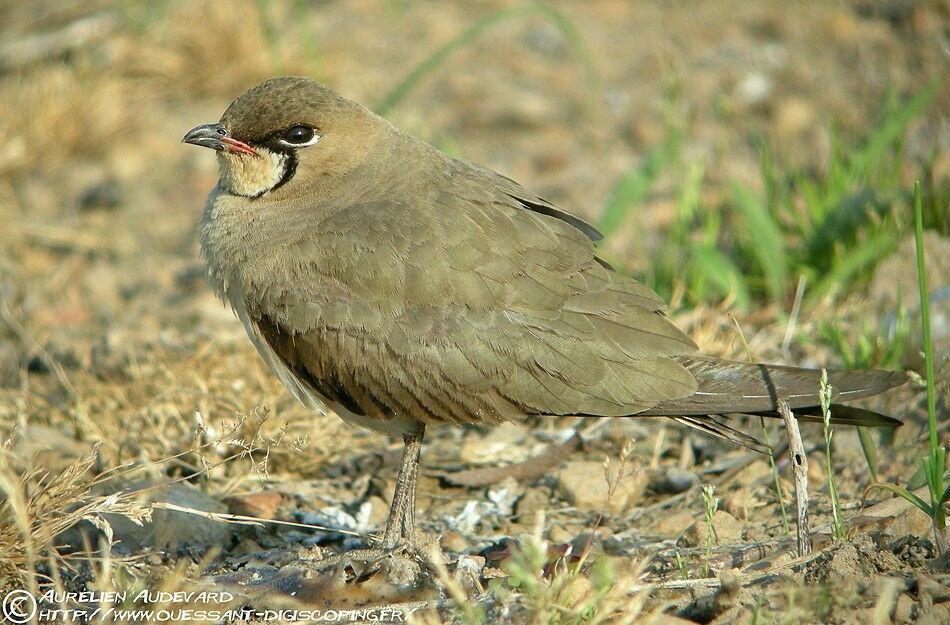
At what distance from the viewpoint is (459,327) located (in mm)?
3672

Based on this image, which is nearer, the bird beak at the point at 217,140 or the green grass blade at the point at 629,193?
the bird beak at the point at 217,140

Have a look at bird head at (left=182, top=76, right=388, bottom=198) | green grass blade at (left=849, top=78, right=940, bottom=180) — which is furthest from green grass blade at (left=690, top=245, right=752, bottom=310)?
bird head at (left=182, top=76, right=388, bottom=198)

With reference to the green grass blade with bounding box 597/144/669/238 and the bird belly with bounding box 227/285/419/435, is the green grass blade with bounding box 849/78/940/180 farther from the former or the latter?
the bird belly with bounding box 227/285/419/435

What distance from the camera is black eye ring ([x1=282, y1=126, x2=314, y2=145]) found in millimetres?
4211

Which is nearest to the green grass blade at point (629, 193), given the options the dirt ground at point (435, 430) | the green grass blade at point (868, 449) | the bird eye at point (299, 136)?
the dirt ground at point (435, 430)

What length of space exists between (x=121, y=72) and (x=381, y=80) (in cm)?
176

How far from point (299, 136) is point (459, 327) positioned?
110 centimetres

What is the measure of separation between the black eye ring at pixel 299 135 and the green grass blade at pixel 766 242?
2.10 m

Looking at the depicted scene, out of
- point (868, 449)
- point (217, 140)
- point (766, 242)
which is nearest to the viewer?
point (868, 449)

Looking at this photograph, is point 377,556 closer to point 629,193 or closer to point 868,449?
point 868,449

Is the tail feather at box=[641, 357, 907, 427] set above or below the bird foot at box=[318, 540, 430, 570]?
above

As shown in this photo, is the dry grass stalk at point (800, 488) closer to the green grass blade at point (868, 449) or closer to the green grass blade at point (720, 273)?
the green grass blade at point (868, 449)

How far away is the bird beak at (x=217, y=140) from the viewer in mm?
4195

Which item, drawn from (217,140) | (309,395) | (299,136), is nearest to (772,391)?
(309,395)
